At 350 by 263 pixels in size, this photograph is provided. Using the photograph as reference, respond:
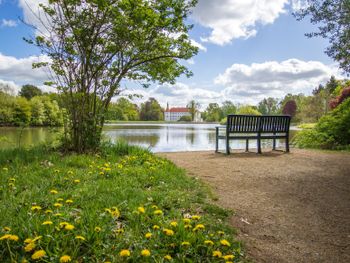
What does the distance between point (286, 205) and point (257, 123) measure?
497cm

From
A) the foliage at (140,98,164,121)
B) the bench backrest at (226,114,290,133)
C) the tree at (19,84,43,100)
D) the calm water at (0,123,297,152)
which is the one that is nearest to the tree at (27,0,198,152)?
the calm water at (0,123,297,152)

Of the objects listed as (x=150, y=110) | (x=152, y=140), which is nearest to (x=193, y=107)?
(x=150, y=110)

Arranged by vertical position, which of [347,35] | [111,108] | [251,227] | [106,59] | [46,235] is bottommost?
[251,227]

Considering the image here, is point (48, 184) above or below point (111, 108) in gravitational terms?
below

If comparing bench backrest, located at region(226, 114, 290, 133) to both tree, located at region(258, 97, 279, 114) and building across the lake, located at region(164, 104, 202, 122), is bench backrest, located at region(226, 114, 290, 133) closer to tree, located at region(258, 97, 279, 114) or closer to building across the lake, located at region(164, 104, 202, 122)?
tree, located at region(258, 97, 279, 114)

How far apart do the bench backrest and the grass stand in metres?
3.81

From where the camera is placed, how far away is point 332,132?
35.8ft

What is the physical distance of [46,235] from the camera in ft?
6.84

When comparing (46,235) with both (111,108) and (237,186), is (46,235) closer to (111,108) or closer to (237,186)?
(237,186)

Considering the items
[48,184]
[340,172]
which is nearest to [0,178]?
[48,184]

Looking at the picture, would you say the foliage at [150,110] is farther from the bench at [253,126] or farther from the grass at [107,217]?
the grass at [107,217]

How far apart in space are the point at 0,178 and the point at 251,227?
3284mm

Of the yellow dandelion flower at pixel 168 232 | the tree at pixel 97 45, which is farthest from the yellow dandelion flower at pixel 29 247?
the tree at pixel 97 45

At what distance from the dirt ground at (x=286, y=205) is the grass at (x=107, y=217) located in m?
0.36
